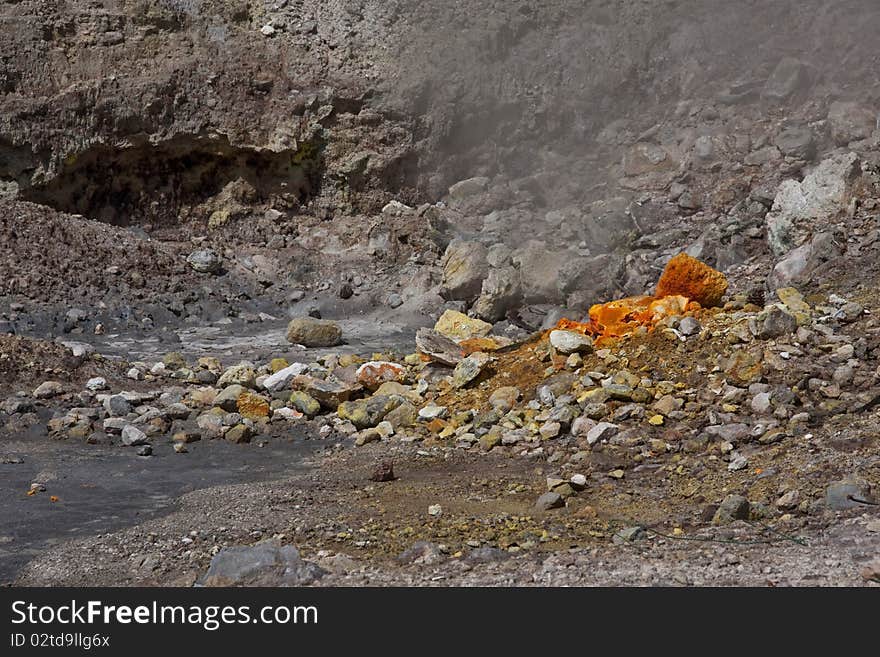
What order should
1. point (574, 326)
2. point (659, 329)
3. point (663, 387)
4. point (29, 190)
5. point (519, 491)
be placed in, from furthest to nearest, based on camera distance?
point (29, 190), point (574, 326), point (659, 329), point (663, 387), point (519, 491)

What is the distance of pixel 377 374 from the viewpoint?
28.2ft

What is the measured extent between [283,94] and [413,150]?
195cm

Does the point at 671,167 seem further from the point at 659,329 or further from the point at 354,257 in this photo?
the point at 659,329

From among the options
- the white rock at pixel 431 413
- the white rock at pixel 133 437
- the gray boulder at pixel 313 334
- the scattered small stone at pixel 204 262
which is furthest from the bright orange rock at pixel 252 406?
the scattered small stone at pixel 204 262

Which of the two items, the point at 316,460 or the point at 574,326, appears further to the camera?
the point at 574,326

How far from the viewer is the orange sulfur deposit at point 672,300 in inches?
330

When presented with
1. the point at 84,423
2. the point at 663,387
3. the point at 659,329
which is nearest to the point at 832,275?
the point at 659,329

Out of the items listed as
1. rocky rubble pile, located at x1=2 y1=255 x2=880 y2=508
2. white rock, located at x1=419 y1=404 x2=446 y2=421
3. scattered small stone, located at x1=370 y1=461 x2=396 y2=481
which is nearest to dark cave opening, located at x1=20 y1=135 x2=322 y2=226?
rocky rubble pile, located at x1=2 y1=255 x2=880 y2=508

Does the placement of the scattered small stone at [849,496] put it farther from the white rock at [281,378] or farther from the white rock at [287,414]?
the white rock at [281,378]

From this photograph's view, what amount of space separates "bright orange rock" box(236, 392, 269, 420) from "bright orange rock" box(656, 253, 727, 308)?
3.28m

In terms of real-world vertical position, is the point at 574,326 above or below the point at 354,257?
above

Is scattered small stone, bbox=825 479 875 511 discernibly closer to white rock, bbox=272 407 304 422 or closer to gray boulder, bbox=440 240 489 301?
white rock, bbox=272 407 304 422

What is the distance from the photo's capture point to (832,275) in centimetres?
911

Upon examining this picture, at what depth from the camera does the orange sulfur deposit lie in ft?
27.5
